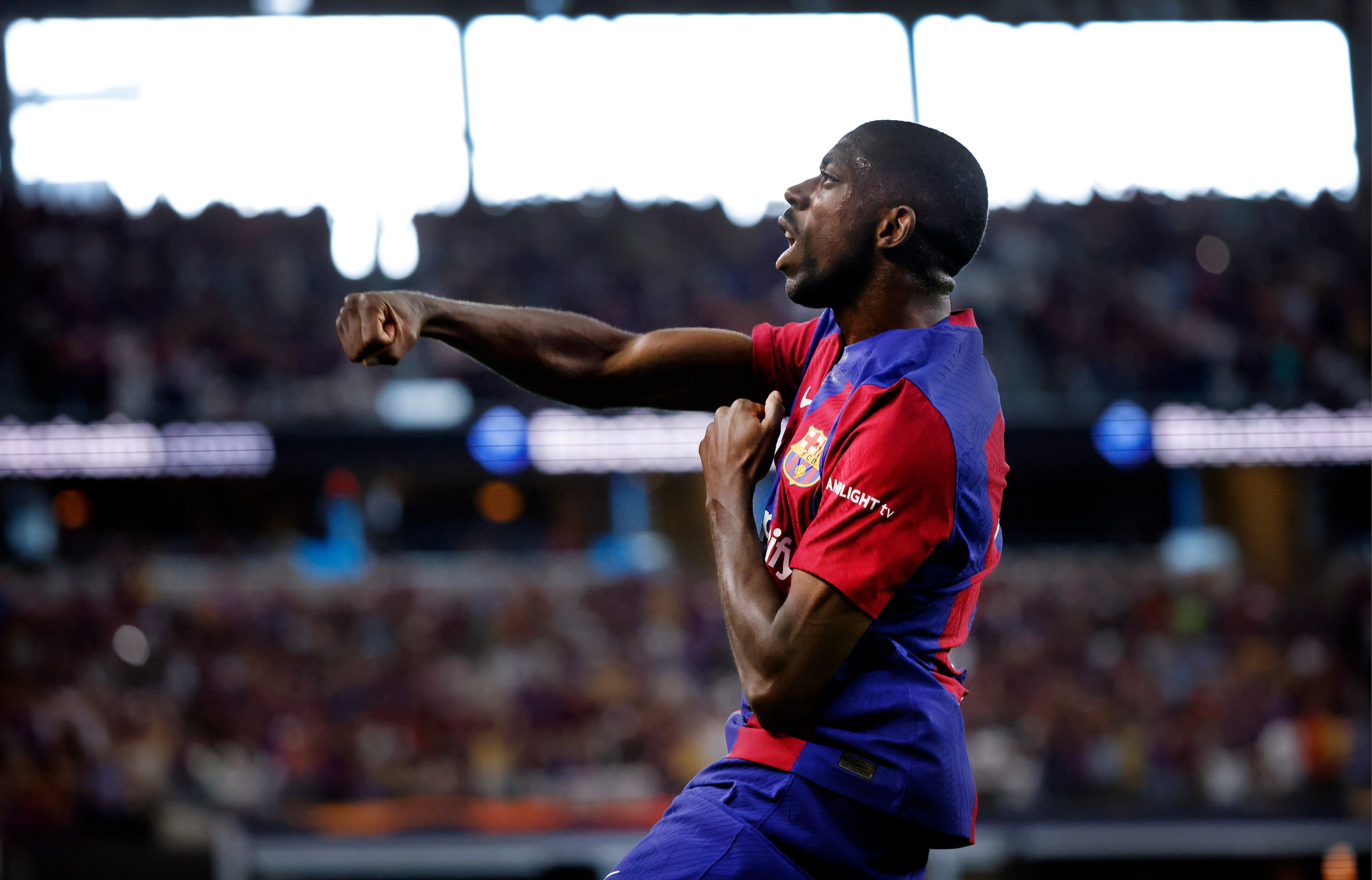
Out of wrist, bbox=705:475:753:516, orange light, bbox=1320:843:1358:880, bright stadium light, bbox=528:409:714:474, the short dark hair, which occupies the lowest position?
orange light, bbox=1320:843:1358:880

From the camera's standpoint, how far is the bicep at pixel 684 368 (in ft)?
9.06

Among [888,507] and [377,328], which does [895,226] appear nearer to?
[888,507]

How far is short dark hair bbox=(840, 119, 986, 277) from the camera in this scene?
2305 millimetres

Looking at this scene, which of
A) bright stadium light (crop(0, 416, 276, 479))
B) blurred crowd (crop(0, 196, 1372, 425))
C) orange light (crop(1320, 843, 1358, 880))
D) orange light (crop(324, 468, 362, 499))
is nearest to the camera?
orange light (crop(1320, 843, 1358, 880))

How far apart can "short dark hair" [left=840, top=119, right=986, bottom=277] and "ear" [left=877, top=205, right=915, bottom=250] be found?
0.04ft

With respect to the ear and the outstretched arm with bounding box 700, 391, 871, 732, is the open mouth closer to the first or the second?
the ear

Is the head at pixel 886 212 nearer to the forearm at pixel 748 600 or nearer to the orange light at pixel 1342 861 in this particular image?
the forearm at pixel 748 600

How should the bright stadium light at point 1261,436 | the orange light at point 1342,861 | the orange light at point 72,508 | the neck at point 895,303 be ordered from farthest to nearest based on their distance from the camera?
the orange light at point 72,508 < the bright stadium light at point 1261,436 < the orange light at point 1342,861 < the neck at point 895,303

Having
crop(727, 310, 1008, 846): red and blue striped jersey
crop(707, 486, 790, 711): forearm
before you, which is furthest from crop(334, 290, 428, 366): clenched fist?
crop(727, 310, 1008, 846): red and blue striped jersey

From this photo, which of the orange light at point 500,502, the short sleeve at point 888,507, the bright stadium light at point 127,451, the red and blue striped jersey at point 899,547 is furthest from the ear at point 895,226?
the orange light at point 500,502

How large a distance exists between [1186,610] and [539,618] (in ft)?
24.8

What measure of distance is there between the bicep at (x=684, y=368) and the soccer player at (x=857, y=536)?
0.28m

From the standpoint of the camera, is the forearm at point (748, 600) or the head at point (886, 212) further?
the head at point (886, 212)

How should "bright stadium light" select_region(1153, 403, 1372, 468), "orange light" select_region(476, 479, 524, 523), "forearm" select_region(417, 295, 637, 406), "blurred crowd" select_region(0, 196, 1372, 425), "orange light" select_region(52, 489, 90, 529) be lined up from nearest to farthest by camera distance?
"forearm" select_region(417, 295, 637, 406) → "blurred crowd" select_region(0, 196, 1372, 425) → "bright stadium light" select_region(1153, 403, 1372, 468) → "orange light" select_region(52, 489, 90, 529) → "orange light" select_region(476, 479, 524, 523)
